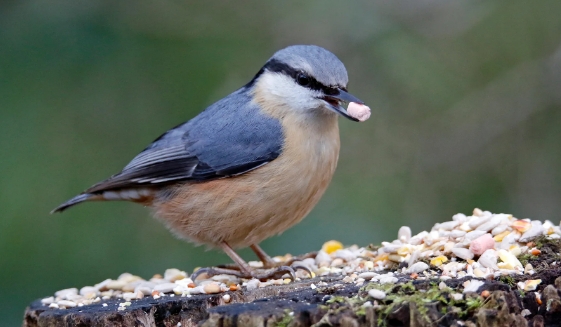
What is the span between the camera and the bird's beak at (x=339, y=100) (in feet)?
10.3

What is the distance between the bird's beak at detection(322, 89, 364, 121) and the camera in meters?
3.13

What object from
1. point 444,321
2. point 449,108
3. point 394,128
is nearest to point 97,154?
point 394,128

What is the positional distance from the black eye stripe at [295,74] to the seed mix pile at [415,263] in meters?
0.72

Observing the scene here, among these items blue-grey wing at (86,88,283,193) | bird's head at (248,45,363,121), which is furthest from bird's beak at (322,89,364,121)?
blue-grey wing at (86,88,283,193)

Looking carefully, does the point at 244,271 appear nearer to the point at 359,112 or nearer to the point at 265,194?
the point at 265,194

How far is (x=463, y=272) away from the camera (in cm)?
255

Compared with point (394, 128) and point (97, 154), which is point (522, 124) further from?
point (97, 154)

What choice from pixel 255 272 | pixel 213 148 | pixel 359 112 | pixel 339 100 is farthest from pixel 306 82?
pixel 255 272

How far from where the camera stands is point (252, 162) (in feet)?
10.6

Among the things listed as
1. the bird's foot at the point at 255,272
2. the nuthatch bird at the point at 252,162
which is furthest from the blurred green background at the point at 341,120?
the bird's foot at the point at 255,272

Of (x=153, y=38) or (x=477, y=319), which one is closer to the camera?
(x=477, y=319)

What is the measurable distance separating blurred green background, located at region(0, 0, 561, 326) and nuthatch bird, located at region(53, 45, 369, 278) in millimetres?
821

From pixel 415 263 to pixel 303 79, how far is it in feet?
3.33

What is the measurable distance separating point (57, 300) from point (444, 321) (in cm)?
169
